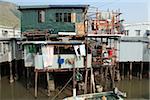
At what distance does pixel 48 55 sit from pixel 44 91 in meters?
3.36

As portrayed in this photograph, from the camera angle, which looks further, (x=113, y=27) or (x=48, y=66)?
(x=113, y=27)

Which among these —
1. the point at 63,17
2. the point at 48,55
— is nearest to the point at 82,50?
the point at 48,55

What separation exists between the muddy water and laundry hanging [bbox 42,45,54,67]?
2.71 meters

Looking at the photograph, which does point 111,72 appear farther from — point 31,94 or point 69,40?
point 31,94

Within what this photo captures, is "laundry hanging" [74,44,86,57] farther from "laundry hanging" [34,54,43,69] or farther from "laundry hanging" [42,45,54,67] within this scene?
"laundry hanging" [34,54,43,69]

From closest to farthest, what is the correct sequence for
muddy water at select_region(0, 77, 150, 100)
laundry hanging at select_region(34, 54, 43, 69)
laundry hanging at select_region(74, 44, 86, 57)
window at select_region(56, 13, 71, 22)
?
laundry hanging at select_region(34, 54, 43, 69)
muddy water at select_region(0, 77, 150, 100)
laundry hanging at select_region(74, 44, 86, 57)
window at select_region(56, 13, 71, 22)

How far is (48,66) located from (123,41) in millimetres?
11424

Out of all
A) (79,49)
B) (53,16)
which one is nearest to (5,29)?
(53,16)

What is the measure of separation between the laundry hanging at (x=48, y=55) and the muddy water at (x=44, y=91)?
2.71 m

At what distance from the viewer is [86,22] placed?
2727 centimetres

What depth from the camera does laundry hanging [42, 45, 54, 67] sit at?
25431 mm

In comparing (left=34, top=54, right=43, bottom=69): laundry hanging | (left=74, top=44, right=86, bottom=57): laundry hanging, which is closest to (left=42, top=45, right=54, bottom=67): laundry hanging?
(left=34, top=54, right=43, bottom=69): laundry hanging

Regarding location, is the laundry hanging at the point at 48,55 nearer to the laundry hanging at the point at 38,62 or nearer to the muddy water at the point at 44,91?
the laundry hanging at the point at 38,62

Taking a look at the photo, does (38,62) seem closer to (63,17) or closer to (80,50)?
(80,50)
